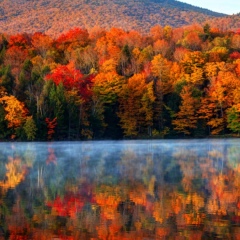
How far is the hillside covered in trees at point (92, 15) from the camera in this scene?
442 feet

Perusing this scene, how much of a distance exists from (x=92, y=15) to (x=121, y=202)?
130 meters

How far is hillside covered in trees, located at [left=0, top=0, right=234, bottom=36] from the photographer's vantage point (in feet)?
442

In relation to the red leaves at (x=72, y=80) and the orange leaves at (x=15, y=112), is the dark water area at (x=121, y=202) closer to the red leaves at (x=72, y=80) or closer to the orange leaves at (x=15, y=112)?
the orange leaves at (x=15, y=112)

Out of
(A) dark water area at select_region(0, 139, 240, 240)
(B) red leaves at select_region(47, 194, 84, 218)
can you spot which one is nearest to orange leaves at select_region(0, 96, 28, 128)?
(A) dark water area at select_region(0, 139, 240, 240)

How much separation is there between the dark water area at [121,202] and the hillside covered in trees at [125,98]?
1408 inches

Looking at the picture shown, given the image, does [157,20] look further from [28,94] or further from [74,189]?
[74,189]

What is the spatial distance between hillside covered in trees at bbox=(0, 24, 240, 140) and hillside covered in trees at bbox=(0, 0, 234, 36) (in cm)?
5623

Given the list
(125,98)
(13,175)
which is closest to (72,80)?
(125,98)

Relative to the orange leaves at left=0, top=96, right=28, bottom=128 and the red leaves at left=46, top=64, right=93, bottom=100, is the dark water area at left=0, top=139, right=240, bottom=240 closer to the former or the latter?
the orange leaves at left=0, top=96, right=28, bottom=128

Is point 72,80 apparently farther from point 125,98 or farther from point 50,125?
point 50,125

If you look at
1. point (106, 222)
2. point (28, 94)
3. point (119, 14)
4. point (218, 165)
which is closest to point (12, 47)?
A: point (28, 94)

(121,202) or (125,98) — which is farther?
(125,98)

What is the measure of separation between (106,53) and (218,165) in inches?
2423

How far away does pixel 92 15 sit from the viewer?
14188cm
